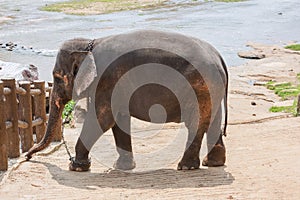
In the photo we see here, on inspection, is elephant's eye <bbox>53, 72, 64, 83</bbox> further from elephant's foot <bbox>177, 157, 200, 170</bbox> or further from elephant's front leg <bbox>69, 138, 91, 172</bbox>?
elephant's foot <bbox>177, 157, 200, 170</bbox>

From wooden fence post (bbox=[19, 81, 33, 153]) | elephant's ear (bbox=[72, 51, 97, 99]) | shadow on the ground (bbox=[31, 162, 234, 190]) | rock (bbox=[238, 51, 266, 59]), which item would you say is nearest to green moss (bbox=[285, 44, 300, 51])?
rock (bbox=[238, 51, 266, 59])

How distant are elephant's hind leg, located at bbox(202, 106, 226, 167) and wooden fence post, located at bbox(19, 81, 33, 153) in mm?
2336

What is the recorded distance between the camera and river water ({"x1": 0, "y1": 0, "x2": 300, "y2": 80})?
2080 centimetres

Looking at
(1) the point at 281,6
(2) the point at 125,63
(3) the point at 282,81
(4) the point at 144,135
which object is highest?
(2) the point at 125,63

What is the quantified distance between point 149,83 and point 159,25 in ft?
71.7

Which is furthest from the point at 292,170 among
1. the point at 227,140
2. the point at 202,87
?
the point at 227,140

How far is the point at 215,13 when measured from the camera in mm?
33906

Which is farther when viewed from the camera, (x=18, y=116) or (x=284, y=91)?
(x=284, y=91)

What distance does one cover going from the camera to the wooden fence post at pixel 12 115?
6711 millimetres

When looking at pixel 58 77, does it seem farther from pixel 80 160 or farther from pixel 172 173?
pixel 172 173

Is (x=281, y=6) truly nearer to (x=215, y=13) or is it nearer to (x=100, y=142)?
(x=215, y=13)

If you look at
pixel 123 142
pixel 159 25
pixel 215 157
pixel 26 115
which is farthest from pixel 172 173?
pixel 159 25

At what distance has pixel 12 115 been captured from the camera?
6816mm

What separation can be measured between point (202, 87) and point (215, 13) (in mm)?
28838
